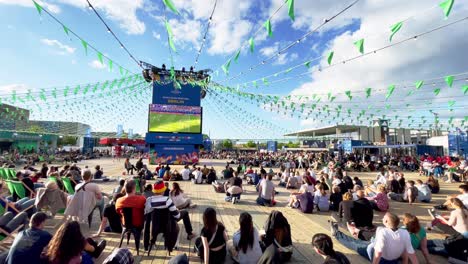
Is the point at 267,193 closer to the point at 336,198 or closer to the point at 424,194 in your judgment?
the point at 336,198

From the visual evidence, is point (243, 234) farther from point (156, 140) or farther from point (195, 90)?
point (195, 90)

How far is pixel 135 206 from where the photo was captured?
407 cm

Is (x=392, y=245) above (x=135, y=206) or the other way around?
the other way around

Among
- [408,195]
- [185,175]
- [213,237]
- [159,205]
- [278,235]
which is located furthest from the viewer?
[185,175]

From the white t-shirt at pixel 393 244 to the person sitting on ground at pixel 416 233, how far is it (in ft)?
2.24

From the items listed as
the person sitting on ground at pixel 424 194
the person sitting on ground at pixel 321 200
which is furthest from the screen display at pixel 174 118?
the person sitting on ground at pixel 424 194

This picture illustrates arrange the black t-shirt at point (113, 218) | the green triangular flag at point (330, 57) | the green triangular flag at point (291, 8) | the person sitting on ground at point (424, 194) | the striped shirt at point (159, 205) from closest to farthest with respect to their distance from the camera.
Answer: the striped shirt at point (159, 205) < the green triangular flag at point (291, 8) < the black t-shirt at point (113, 218) < the green triangular flag at point (330, 57) < the person sitting on ground at point (424, 194)

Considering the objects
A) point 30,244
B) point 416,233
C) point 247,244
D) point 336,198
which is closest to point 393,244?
point 416,233

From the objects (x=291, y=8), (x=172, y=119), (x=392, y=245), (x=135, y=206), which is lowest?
(x=392, y=245)

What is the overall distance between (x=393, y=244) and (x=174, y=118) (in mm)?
23151

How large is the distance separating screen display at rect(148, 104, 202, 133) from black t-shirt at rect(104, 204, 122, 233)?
19.4m

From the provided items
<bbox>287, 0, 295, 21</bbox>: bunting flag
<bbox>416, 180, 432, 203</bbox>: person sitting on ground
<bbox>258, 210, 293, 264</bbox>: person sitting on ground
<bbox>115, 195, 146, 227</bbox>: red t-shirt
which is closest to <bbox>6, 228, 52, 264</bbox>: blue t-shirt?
<bbox>115, 195, 146, 227</bbox>: red t-shirt

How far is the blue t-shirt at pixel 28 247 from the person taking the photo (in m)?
2.41

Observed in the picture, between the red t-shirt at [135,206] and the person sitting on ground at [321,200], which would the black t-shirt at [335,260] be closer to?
the red t-shirt at [135,206]
